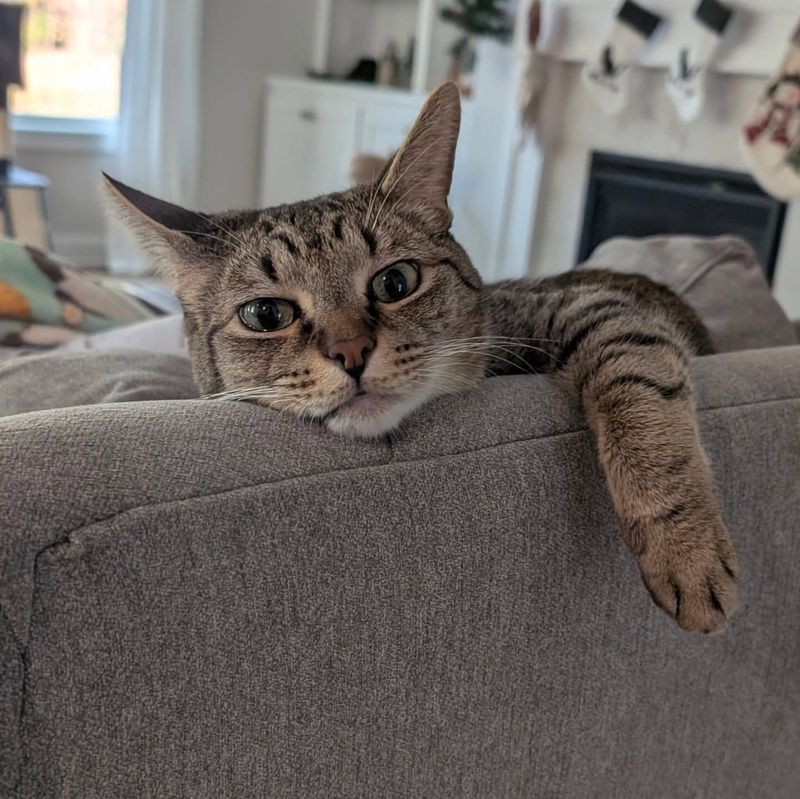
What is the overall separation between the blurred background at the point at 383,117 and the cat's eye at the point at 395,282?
2.55 m

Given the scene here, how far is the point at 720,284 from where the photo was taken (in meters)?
1.57

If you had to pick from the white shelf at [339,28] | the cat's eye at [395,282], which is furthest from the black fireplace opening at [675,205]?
the cat's eye at [395,282]

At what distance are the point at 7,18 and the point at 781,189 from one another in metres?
3.19

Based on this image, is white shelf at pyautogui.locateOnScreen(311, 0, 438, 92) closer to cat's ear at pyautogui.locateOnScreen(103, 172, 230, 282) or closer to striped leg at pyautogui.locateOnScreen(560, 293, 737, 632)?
cat's ear at pyautogui.locateOnScreen(103, 172, 230, 282)

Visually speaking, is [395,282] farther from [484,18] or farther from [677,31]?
[484,18]

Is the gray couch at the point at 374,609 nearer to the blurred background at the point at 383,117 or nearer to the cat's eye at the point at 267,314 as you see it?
the cat's eye at the point at 267,314

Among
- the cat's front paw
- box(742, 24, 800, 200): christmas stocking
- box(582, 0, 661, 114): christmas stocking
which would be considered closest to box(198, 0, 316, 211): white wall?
box(582, 0, 661, 114): christmas stocking

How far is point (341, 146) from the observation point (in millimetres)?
5141

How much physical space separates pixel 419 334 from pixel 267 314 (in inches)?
7.0

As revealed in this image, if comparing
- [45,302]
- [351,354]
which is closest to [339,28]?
[45,302]

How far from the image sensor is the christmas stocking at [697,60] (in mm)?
3236

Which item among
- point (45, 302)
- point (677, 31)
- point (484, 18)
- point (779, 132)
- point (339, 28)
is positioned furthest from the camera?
point (339, 28)

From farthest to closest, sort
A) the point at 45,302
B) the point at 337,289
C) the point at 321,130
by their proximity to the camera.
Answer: the point at 321,130, the point at 45,302, the point at 337,289

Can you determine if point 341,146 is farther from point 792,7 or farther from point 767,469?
point 767,469
